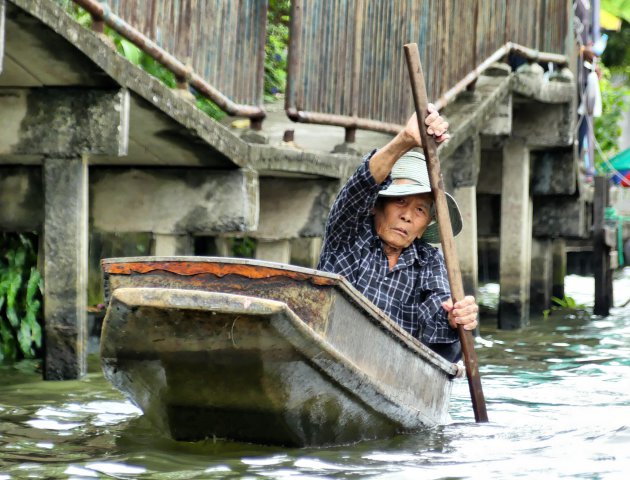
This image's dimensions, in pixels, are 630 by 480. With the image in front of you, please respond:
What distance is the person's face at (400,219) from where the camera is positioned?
598cm

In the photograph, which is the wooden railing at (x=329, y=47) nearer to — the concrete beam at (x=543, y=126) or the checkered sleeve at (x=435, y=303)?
the checkered sleeve at (x=435, y=303)

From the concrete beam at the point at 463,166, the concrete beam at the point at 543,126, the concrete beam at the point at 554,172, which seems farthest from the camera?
the concrete beam at the point at 554,172

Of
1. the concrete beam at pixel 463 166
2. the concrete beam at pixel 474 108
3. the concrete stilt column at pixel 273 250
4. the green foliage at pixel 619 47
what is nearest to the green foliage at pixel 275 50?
the concrete beam at pixel 463 166

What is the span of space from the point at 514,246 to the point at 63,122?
21.5 feet

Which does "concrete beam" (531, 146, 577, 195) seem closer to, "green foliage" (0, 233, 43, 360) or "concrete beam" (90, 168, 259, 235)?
"concrete beam" (90, 168, 259, 235)

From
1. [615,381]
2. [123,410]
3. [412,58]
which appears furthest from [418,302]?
[615,381]

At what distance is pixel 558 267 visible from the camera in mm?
15820

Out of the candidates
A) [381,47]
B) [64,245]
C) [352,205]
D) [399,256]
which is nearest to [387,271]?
[399,256]

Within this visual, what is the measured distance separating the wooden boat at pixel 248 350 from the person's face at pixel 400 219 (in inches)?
23.0

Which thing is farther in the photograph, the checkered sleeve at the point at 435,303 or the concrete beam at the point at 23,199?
the concrete beam at the point at 23,199

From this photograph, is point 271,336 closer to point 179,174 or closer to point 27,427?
point 27,427

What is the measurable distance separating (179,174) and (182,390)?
120 inches

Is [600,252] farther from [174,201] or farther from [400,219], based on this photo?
[400,219]

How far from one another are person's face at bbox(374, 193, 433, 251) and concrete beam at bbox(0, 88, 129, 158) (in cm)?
157
